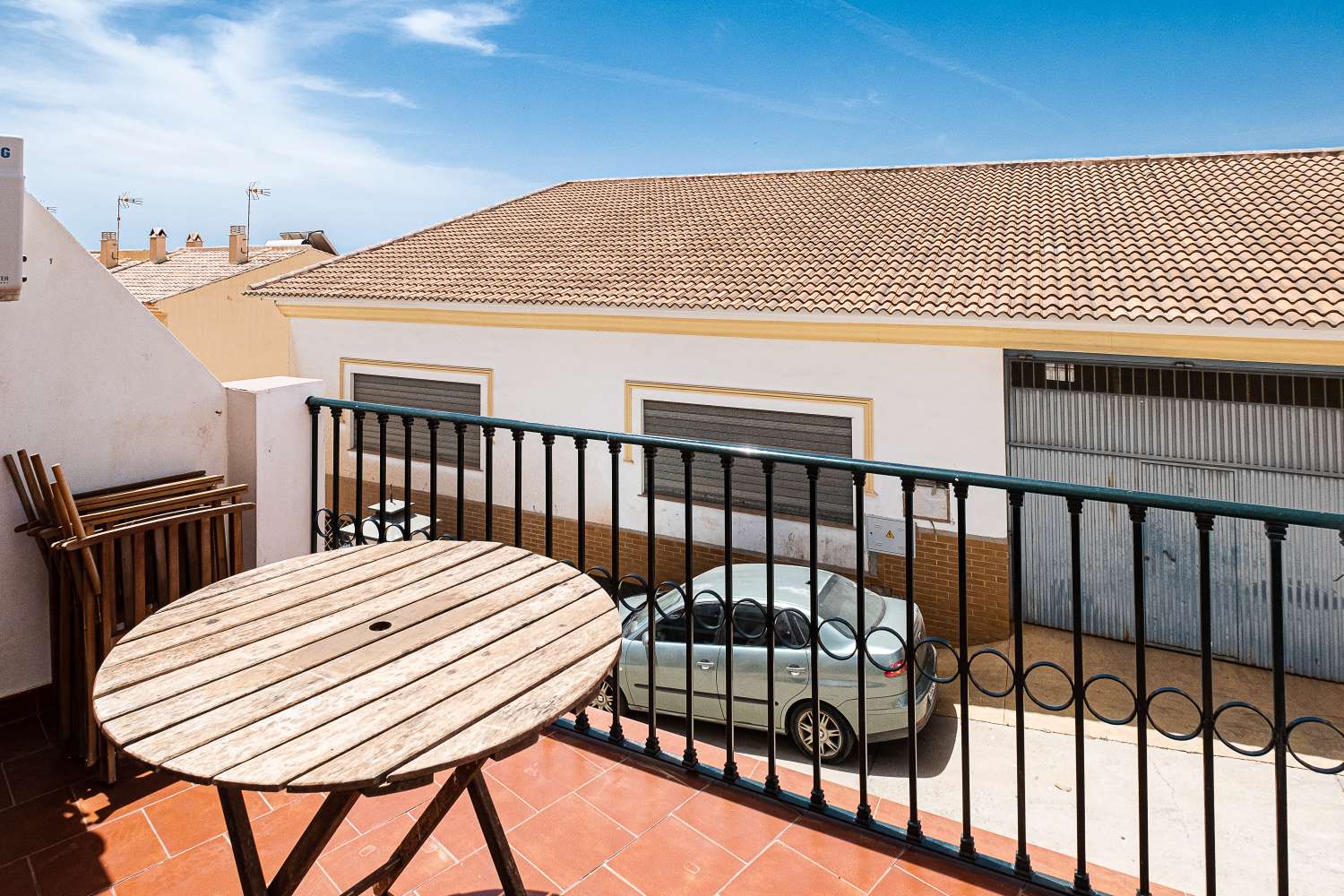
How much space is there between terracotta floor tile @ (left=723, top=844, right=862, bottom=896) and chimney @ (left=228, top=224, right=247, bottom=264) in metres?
25.9

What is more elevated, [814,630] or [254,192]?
[254,192]

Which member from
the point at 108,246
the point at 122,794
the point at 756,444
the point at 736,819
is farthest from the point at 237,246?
the point at 736,819

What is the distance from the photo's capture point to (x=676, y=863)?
1.83 meters

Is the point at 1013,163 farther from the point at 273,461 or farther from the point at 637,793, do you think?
the point at 637,793

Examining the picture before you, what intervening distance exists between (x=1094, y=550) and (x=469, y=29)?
20823mm

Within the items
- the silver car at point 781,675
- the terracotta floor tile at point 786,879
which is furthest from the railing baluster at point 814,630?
the silver car at point 781,675

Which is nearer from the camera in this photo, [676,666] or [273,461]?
[273,461]

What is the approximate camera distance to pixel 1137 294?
890cm

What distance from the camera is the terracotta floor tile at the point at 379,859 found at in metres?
1.75

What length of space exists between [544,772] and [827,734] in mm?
5257

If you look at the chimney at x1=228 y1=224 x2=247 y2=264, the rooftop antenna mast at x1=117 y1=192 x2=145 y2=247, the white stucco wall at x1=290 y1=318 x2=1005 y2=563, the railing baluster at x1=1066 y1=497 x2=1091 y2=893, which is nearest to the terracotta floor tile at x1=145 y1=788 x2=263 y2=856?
the railing baluster at x1=1066 y1=497 x2=1091 y2=893

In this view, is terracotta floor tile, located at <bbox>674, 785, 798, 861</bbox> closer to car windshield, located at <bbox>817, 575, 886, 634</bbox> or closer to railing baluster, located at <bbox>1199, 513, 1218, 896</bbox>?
railing baluster, located at <bbox>1199, 513, 1218, 896</bbox>

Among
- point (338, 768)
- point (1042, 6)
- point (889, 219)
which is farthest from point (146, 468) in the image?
point (1042, 6)

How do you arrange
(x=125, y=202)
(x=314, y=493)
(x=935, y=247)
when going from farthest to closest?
(x=125, y=202) < (x=935, y=247) < (x=314, y=493)
